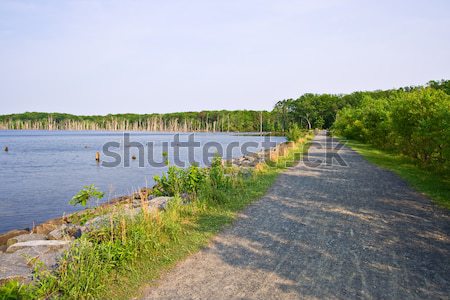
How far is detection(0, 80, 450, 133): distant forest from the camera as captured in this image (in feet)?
379

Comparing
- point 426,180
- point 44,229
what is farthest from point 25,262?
point 426,180

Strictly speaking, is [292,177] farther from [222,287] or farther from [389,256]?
[222,287]

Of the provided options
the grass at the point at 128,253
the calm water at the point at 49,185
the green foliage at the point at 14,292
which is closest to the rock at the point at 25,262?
the grass at the point at 128,253

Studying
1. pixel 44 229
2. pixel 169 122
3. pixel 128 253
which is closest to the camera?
pixel 128 253

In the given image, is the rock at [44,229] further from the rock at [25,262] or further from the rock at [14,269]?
the rock at [14,269]

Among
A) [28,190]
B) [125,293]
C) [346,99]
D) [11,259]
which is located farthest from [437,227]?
[346,99]

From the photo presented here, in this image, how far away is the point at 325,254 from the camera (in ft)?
21.7

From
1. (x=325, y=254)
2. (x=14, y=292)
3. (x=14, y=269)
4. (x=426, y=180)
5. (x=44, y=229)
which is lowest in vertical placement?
(x=44, y=229)

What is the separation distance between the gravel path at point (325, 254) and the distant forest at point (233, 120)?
9315 cm

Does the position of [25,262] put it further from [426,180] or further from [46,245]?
[426,180]

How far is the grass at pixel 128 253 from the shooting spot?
508cm

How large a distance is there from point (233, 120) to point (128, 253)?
153 meters

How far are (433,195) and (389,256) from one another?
6301 millimetres

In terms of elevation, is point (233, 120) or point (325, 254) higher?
point (233, 120)
